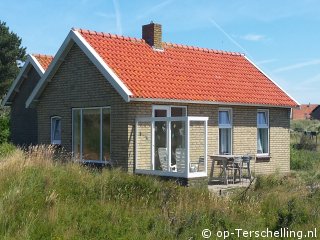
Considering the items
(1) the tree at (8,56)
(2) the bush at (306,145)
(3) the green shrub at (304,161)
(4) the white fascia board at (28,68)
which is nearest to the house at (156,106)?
(3) the green shrub at (304,161)

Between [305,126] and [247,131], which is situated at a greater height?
[305,126]

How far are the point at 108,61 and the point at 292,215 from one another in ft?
29.2

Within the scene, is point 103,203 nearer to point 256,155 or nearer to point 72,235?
point 72,235

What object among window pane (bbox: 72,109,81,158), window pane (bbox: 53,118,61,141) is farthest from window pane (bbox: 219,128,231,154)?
window pane (bbox: 53,118,61,141)

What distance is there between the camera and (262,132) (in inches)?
818

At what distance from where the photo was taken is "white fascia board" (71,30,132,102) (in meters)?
15.8

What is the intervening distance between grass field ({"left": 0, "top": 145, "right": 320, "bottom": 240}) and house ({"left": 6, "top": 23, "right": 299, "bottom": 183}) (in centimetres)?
324

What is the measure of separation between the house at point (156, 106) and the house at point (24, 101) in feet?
16.6

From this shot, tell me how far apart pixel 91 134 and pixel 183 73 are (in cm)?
416

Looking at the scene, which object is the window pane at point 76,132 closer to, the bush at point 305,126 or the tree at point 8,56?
the tree at point 8,56

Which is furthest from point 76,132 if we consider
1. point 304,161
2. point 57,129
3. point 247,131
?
point 304,161

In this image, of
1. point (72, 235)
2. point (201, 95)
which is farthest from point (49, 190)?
point (201, 95)

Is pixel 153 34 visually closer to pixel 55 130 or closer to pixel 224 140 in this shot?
pixel 224 140

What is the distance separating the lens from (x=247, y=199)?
11.7 m
